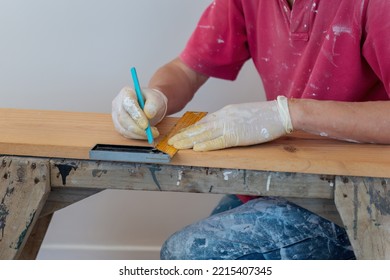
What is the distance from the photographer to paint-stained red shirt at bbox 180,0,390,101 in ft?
5.04

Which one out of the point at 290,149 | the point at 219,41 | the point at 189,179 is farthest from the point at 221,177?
the point at 219,41

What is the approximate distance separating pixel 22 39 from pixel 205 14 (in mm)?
717

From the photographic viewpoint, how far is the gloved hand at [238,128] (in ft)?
4.48

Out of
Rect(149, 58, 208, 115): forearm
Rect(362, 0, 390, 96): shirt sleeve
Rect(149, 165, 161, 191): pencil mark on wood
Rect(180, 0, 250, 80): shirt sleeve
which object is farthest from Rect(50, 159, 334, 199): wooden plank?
Rect(180, 0, 250, 80): shirt sleeve

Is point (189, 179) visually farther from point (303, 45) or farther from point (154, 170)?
point (303, 45)

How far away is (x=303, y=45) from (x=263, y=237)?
0.53 metres

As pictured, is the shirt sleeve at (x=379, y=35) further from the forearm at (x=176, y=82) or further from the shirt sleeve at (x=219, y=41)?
the forearm at (x=176, y=82)

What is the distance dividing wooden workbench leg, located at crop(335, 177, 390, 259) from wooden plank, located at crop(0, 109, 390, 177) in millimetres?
25

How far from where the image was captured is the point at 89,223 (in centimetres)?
248

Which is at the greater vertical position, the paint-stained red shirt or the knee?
the paint-stained red shirt

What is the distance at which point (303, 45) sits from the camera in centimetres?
170

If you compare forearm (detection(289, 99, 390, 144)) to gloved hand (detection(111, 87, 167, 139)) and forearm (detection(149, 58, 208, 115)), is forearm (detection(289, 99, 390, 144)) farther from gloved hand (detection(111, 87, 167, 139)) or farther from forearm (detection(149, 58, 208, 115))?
forearm (detection(149, 58, 208, 115))

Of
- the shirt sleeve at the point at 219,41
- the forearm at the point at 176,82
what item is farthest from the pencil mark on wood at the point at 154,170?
the shirt sleeve at the point at 219,41

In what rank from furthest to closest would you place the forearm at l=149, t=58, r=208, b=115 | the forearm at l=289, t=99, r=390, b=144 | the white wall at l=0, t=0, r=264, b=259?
the white wall at l=0, t=0, r=264, b=259 < the forearm at l=149, t=58, r=208, b=115 < the forearm at l=289, t=99, r=390, b=144
